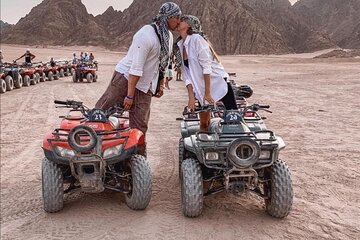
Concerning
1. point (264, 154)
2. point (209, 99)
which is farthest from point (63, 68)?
point (264, 154)

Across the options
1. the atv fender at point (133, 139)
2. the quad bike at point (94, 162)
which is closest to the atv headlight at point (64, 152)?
the quad bike at point (94, 162)

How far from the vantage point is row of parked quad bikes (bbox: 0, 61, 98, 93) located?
1758cm

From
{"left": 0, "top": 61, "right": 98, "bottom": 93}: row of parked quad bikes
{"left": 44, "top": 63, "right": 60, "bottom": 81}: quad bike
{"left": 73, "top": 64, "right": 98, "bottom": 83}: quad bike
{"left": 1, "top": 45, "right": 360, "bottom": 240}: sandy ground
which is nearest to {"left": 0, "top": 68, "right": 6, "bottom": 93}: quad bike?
{"left": 0, "top": 61, "right": 98, "bottom": 93}: row of parked quad bikes

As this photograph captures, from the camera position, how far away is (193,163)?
177 inches

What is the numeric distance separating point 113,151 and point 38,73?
17856 mm

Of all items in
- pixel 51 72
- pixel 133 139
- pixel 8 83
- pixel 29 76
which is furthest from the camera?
pixel 51 72

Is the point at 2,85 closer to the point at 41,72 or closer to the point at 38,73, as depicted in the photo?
the point at 38,73

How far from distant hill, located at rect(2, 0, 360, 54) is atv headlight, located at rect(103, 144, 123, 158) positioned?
69.8 m

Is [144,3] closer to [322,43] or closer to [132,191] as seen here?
[322,43]

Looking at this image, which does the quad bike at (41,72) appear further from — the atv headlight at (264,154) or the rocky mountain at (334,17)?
the rocky mountain at (334,17)

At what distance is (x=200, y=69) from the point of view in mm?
5168

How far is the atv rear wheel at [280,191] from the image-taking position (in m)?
4.34

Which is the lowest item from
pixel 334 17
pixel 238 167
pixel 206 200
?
pixel 206 200

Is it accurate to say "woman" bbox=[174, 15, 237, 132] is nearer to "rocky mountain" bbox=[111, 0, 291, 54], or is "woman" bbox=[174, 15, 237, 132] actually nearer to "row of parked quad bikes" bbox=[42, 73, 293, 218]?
"row of parked quad bikes" bbox=[42, 73, 293, 218]
